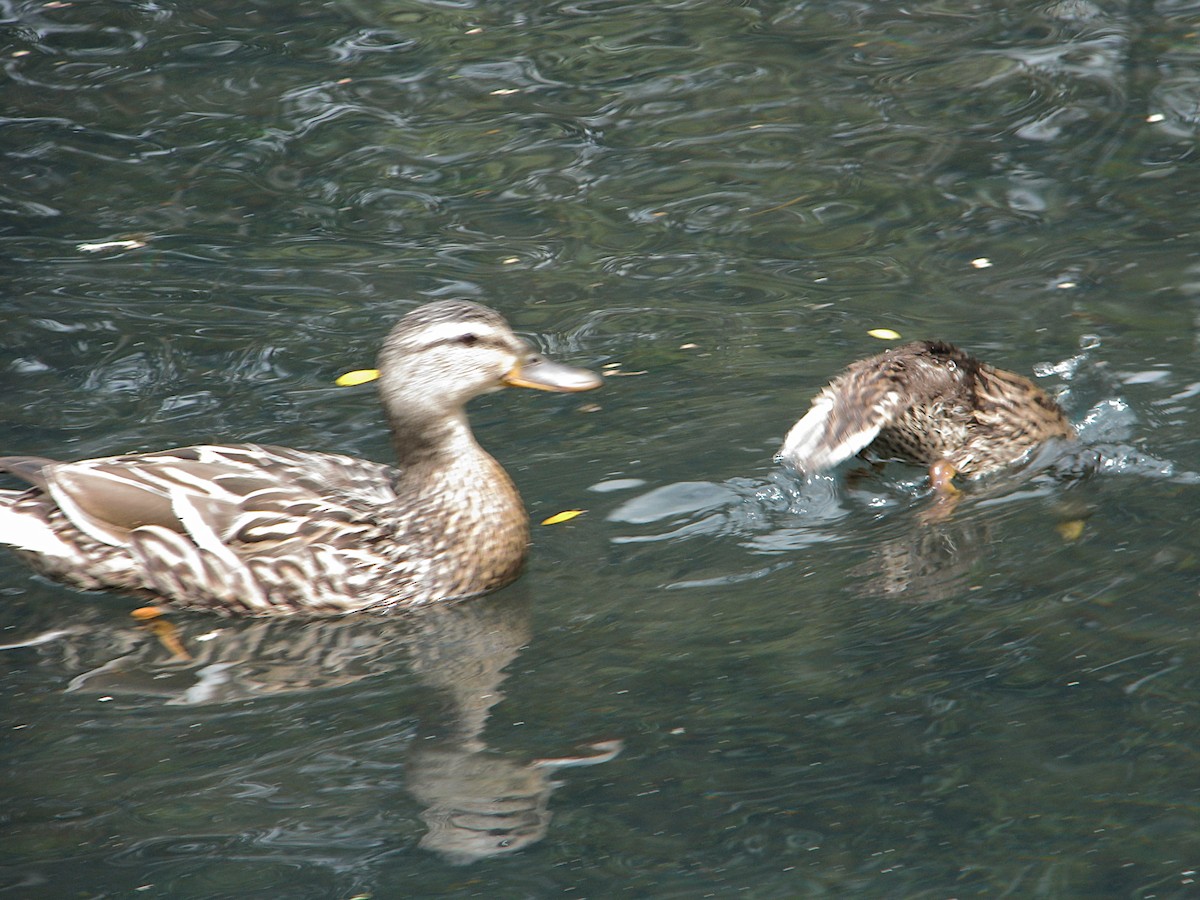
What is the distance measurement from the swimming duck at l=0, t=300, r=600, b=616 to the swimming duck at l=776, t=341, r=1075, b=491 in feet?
3.33

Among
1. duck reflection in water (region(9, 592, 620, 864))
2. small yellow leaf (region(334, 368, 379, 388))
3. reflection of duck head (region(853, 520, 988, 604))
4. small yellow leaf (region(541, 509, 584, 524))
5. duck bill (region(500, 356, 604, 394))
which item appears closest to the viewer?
duck reflection in water (region(9, 592, 620, 864))

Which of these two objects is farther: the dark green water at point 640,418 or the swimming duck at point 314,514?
the swimming duck at point 314,514

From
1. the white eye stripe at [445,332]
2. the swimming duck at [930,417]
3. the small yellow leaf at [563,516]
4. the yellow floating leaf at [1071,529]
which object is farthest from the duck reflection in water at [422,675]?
the yellow floating leaf at [1071,529]

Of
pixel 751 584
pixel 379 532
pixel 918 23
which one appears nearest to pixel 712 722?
pixel 751 584

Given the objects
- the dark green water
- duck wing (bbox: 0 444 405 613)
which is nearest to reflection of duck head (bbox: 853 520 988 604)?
the dark green water

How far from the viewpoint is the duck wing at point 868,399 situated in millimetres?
6344

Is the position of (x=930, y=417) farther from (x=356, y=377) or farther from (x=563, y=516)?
(x=356, y=377)

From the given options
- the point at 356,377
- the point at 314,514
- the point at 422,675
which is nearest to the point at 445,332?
the point at 314,514

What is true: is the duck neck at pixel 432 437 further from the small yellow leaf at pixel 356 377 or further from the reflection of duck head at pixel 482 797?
the reflection of duck head at pixel 482 797

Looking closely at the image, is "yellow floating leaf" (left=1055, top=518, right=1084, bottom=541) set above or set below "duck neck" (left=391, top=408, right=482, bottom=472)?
below

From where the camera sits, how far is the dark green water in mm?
4523

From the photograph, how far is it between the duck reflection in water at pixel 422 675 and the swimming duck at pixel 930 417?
4.86 ft

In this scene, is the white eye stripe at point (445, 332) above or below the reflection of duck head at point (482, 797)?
above

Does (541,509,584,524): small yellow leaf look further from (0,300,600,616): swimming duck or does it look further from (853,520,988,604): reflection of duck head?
(853,520,988,604): reflection of duck head
